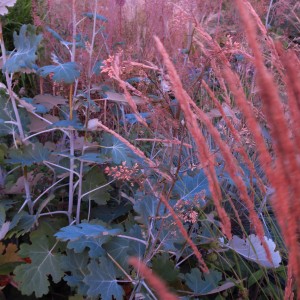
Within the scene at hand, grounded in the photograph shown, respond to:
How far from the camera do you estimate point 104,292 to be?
1153 millimetres

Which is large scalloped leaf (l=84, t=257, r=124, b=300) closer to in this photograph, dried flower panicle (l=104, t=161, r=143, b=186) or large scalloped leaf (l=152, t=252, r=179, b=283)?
large scalloped leaf (l=152, t=252, r=179, b=283)

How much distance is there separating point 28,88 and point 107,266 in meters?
1.89

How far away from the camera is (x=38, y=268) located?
1288 millimetres

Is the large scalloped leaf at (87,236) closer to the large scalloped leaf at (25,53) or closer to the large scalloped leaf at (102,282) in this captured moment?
the large scalloped leaf at (102,282)

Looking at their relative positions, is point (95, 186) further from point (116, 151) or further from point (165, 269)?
point (165, 269)

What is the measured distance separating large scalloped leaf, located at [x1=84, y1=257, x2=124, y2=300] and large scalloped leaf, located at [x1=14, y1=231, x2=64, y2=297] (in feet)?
0.55

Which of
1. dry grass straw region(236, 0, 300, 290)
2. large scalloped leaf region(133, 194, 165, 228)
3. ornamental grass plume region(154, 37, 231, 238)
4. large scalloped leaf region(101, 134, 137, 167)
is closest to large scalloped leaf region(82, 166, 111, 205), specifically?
large scalloped leaf region(101, 134, 137, 167)

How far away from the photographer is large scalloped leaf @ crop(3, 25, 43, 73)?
52.9 inches

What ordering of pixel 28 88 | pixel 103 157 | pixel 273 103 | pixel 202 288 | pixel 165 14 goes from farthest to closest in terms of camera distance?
pixel 28 88
pixel 165 14
pixel 103 157
pixel 202 288
pixel 273 103

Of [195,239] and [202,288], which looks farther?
[195,239]

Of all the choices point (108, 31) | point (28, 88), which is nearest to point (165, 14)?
point (108, 31)

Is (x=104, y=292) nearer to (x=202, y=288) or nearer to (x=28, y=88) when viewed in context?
(x=202, y=288)

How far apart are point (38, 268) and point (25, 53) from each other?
662 millimetres

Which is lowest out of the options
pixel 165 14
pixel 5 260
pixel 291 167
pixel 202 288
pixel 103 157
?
pixel 202 288
